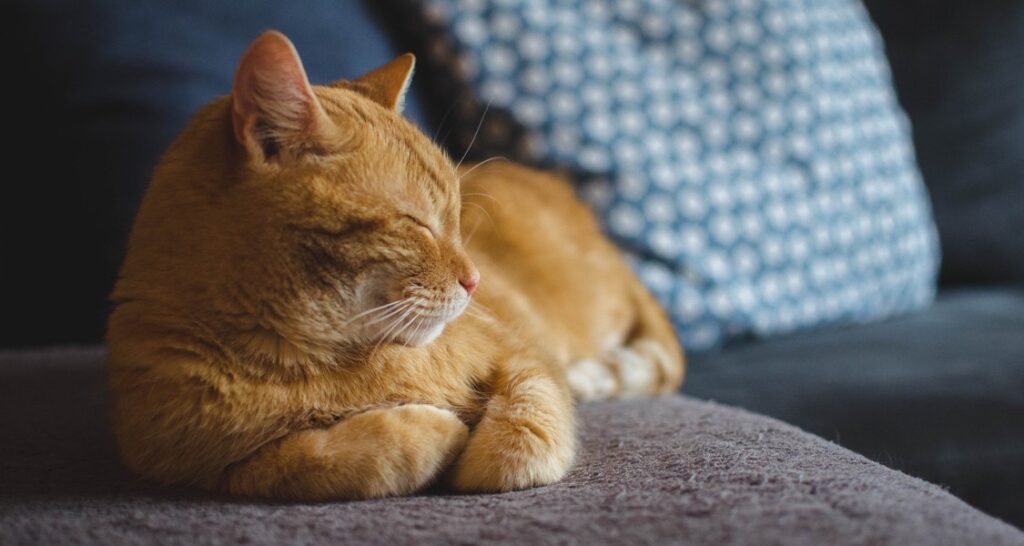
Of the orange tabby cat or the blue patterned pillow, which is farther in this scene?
the blue patterned pillow

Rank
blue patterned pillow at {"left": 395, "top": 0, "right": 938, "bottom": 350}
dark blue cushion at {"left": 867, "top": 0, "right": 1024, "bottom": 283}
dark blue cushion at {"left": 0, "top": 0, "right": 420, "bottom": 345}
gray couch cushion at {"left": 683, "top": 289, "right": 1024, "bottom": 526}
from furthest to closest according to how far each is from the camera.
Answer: dark blue cushion at {"left": 867, "top": 0, "right": 1024, "bottom": 283}
blue patterned pillow at {"left": 395, "top": 0, "right": 938, "bottom": 350}
dark blue cushion at {"left": 0, "top": 0, "right": 420, "bottom": 345}
gray couch cushion at {"left": 683, "top": 289, "right": 1024, "bottom": 526}

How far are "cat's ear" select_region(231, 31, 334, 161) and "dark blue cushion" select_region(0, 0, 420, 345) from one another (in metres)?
0.65

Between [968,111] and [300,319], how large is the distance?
2137mm

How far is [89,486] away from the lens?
3.02 ft

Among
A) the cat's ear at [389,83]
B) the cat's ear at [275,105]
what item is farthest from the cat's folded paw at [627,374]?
the cat's ear at [275,105]

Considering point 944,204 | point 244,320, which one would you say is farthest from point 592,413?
point 944,204

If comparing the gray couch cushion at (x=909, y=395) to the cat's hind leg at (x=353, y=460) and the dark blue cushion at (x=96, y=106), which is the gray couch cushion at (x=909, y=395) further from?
the dark blue cushion at (x=96, y=106)

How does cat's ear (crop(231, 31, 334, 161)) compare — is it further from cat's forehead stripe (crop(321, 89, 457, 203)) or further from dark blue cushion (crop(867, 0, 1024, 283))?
dark blue cushion (crop(867, 0, 1024, 283))

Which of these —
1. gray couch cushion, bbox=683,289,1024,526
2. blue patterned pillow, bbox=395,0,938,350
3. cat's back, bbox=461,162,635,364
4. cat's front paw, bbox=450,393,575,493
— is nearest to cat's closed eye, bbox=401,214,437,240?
cat's front paw, bbox=450,393,575,493

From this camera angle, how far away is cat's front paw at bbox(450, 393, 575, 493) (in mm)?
894

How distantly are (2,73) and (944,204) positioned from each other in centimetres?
225

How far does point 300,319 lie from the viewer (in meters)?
0.90

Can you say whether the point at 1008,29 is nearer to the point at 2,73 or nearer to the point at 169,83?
the point at 169,83

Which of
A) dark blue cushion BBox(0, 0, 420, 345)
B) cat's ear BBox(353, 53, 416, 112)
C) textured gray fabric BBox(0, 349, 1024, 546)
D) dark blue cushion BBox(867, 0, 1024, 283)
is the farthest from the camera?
dark blue cushion BBox(867, 0, 1024, 283)
